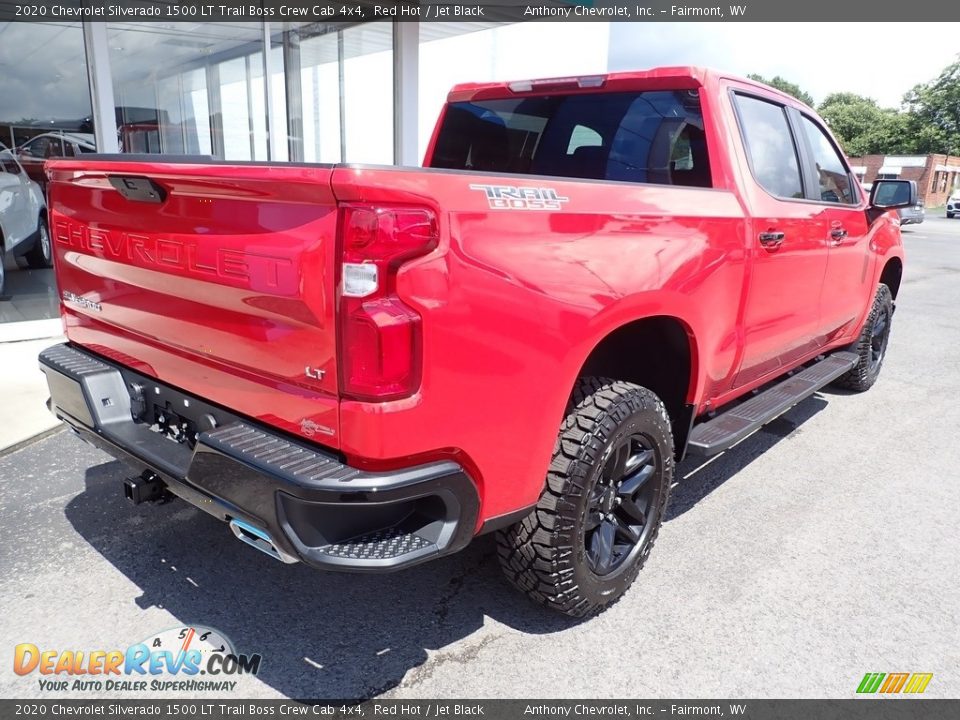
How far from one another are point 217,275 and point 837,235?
3.44 metres

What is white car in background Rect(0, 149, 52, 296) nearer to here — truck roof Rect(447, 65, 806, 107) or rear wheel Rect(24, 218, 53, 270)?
rear wheel Rect(24, 218, 53, 270)

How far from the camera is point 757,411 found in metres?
3.58

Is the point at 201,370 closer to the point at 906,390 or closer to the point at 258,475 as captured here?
the point at 258,475

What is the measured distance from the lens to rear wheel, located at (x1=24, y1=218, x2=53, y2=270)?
7.50 metres

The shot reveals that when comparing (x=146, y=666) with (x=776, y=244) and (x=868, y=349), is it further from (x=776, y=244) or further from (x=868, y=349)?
(x=868, y=349)

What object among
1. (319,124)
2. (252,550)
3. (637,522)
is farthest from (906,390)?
(319,124)

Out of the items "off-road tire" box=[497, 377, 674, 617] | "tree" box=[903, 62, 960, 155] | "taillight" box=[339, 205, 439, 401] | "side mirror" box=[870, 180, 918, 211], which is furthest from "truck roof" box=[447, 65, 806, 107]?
"tree" box=[903, 62, 960, 155]

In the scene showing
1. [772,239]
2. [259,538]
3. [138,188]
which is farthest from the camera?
[772,239]

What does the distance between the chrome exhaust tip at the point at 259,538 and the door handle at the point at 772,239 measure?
242cm

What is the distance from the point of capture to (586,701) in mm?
2281

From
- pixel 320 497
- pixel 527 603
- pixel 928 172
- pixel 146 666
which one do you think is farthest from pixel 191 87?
pixel 928 172

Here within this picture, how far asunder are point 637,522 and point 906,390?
4173mm

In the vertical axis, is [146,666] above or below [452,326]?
below

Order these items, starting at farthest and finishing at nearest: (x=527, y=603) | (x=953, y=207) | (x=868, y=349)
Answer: (x=953, y=207)
(x=868, y=349)
(x=527, y=603)
